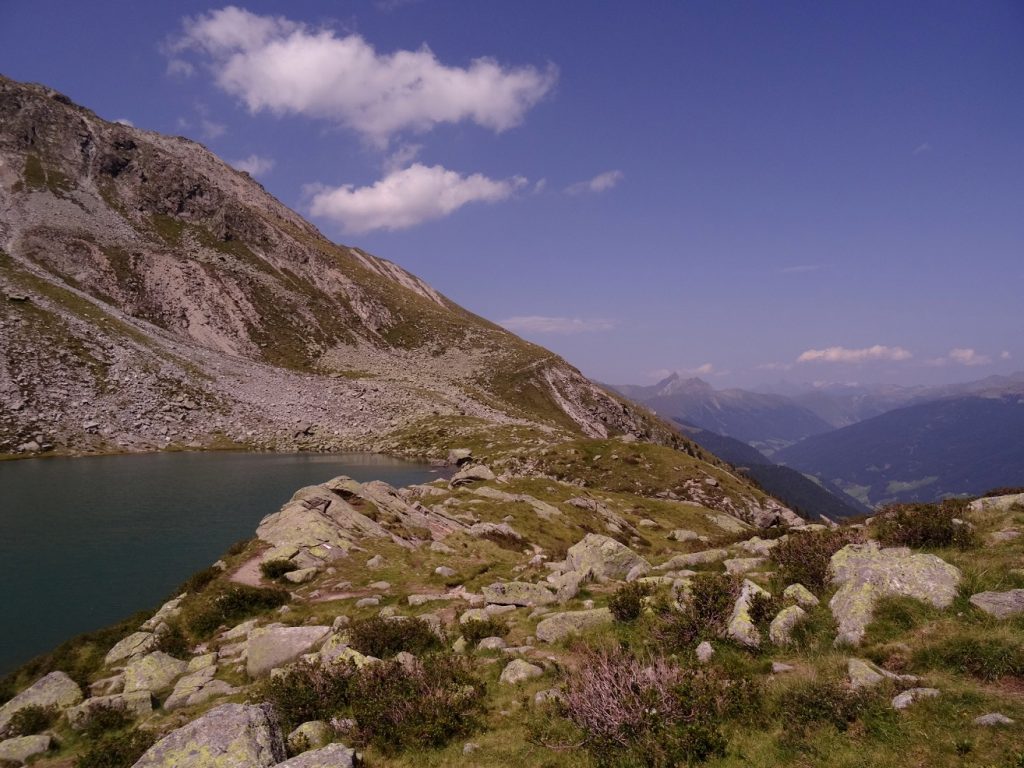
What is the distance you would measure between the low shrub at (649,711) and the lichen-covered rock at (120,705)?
13965 millimetres

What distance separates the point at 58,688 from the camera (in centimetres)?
1869

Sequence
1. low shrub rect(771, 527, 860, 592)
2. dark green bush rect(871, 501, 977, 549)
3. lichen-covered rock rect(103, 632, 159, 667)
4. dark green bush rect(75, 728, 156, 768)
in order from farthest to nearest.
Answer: lichen-covered rock rect(103, 632, 159, 667)
dark green bush rect(871, 501, 977, 549)
low shrub rect(771, 527, 860, 592)
dark green bush rect(75, 728, 156, 768)

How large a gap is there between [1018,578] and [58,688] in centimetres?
2994

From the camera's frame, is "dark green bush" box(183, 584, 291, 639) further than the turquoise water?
No

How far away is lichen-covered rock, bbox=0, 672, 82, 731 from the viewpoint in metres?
17.8

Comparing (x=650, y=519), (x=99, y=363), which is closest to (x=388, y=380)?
(x=99, y=363)

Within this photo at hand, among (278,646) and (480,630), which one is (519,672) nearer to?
(480,630)

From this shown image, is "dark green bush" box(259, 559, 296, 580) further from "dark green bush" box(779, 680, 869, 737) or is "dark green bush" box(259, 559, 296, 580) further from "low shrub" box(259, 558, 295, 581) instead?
"dark green bush" box(779, 680, 869, 737)

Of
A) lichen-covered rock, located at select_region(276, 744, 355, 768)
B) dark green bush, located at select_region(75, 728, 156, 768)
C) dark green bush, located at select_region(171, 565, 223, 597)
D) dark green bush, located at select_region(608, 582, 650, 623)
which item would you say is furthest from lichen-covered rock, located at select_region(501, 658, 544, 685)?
dark green bush, located at select_region(171, 565, 223, 597)

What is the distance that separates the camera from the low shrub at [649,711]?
10266 mm

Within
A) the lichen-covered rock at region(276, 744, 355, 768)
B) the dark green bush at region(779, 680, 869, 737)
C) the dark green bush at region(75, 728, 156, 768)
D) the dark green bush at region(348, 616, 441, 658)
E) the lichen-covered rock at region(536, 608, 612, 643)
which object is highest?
the dark green bush at region(779, 680, 869, 737)

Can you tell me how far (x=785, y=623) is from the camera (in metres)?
14.0

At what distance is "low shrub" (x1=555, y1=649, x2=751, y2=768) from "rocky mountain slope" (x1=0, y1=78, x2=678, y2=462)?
339 feet

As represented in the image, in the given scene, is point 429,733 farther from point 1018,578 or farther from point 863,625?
point 1018,578
